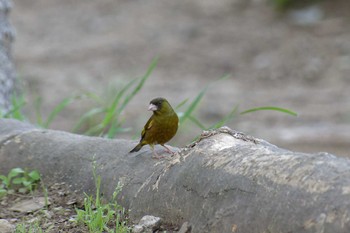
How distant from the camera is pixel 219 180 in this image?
2.90 metres

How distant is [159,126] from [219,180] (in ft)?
2.28

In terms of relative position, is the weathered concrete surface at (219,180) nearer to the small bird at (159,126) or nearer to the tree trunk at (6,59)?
the small bird at (159,126)

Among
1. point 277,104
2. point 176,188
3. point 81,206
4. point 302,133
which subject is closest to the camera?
point 176,188

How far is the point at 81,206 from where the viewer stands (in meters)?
3.45

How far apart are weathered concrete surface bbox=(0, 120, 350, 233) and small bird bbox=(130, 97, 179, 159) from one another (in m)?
0.06

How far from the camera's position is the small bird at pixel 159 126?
3.50 metres

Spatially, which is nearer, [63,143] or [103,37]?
[63,143]

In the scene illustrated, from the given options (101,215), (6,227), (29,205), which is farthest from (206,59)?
(101,215)

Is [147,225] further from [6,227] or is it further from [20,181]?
[20,181]

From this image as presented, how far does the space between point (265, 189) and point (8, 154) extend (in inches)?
63.5

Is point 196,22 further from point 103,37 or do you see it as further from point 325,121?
point 325,121

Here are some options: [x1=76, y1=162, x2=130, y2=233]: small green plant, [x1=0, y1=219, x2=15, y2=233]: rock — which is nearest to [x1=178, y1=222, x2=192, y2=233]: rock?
[x1=76, y1=162, x2=130, y2=233]: small green plant

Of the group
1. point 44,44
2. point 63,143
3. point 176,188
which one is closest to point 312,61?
point 44,44

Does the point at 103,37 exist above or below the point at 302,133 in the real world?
above
